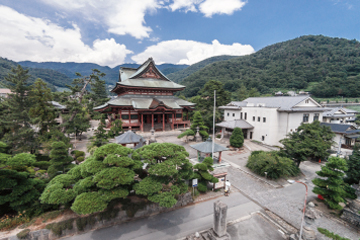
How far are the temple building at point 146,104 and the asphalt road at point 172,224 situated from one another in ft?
58.5

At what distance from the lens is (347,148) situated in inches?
824

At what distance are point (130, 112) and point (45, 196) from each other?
775 inches

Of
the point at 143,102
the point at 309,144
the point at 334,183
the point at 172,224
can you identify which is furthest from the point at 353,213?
the point at 143,102

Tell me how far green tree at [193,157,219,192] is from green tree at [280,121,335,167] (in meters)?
9.15

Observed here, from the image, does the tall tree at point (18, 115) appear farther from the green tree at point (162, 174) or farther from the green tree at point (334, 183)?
the green tree at point (334, 183)

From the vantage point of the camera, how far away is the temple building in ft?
82.4

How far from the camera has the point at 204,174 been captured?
9.91 metres

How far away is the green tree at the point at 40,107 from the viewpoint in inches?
584

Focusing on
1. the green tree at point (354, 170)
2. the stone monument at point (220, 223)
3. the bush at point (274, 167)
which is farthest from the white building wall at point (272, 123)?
the stone monument at point (220, 223)

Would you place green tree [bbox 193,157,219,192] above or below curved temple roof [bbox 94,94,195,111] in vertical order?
below

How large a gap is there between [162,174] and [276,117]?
21.1 meters

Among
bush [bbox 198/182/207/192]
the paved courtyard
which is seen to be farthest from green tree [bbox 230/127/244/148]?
bush [bbox 198/182/207/192]

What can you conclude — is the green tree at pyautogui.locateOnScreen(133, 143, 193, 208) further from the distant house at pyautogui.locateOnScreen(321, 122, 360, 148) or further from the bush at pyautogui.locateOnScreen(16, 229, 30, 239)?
the distant house at pyautogui.locateOnScreen(321, 122, 360, 148)

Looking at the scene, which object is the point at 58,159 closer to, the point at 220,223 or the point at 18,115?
the point at 18,115
